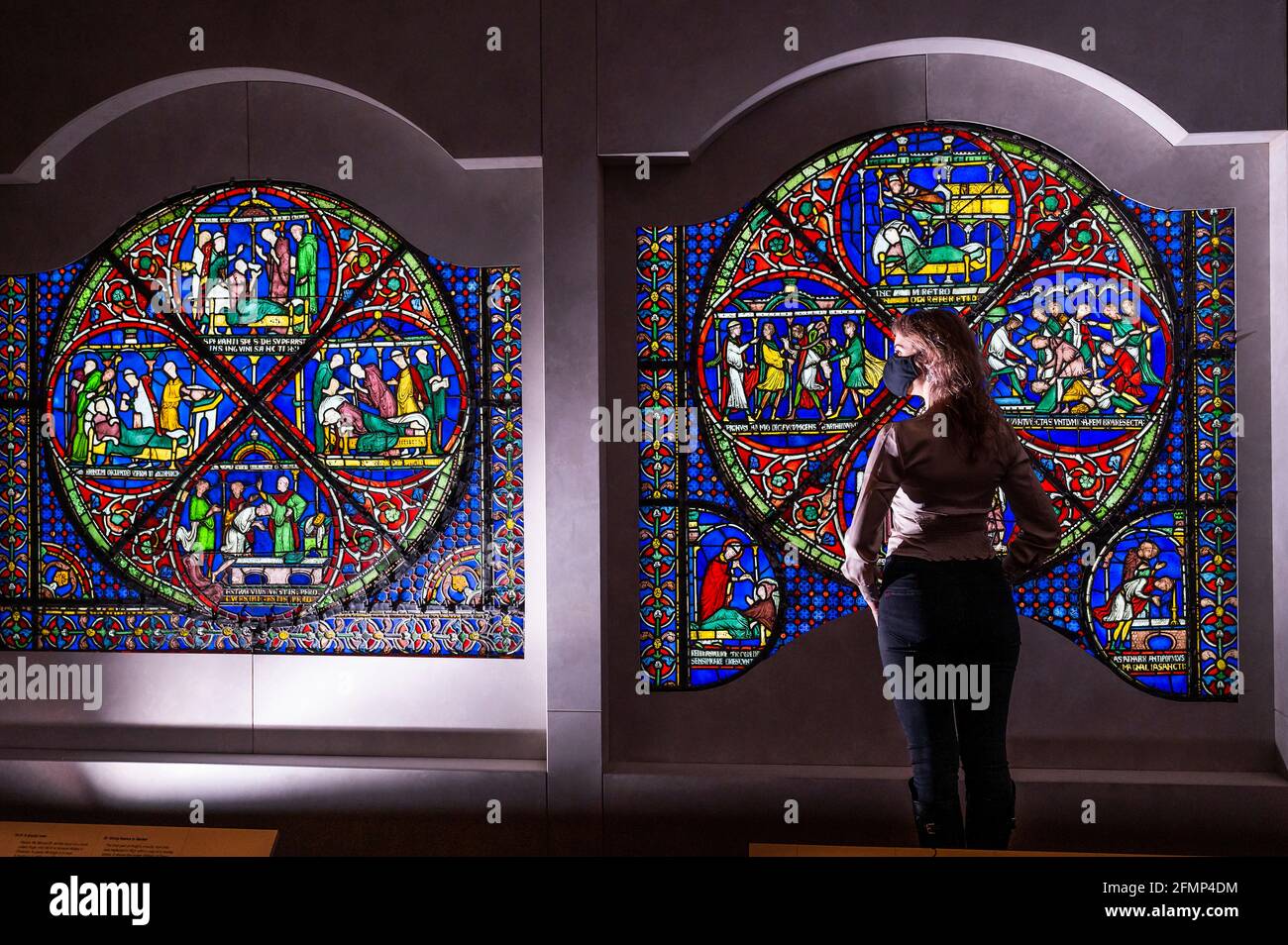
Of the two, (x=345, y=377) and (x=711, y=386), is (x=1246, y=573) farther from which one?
(x=345, y=377)

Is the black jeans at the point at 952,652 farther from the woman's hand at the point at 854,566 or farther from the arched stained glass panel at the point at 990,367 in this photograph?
the arched stained glass panel at the point at 990,367

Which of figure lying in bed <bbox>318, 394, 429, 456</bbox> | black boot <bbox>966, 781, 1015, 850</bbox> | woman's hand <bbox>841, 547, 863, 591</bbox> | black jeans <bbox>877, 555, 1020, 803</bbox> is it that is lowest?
black boot <bbox>966, 781, 1015, 850</bbox>

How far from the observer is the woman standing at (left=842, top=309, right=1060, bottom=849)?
2.06m

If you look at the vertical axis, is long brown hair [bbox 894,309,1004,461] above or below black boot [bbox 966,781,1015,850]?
above

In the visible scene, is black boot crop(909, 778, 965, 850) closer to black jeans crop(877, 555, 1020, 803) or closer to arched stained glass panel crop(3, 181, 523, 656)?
black jeans crop(877, 555, 1020, 803)

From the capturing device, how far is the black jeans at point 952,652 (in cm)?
205

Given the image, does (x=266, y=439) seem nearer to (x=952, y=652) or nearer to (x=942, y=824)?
(x=952, y=652)

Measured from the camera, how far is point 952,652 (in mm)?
2045

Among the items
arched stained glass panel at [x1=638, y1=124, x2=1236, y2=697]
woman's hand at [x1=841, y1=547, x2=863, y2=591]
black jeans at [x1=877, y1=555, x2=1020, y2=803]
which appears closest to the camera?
black jeans at [x1=877, y1=555, x2=1020, y2=803]

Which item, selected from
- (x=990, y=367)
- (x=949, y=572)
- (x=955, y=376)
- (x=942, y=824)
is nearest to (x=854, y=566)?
(x=949, y=572)

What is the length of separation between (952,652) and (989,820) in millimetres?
442

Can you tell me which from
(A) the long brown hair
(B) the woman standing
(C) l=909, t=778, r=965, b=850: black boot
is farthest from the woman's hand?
(C) l=909, t=778, r=965, b=850: black boot

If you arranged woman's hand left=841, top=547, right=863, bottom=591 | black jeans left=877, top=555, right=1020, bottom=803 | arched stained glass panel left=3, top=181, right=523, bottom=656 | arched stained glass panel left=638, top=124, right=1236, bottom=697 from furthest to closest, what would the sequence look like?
arched stained glass panel left=3, top=181, right=523, bottom=656 → arched stained glass panel left=638, top=124, right=1236, bottom=697 → woman's hand left=841, top=547, right=863, bottom=591 → black jeans left=877, top=555, right=1020, bottom=803

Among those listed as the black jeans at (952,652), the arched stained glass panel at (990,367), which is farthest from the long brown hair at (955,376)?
the arched stained glass panel at (990,367)
